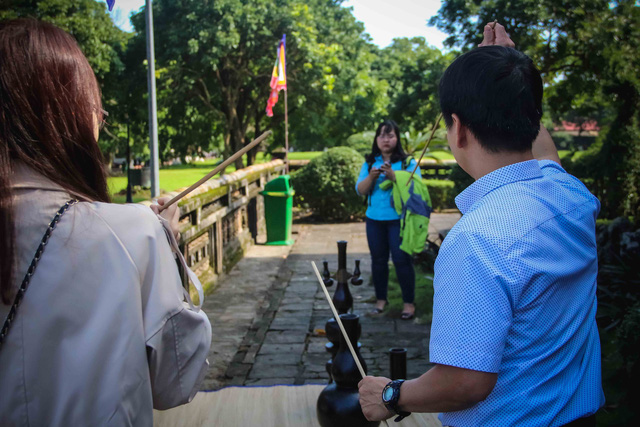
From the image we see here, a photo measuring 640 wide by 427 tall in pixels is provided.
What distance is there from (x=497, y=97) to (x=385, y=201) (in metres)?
4.22

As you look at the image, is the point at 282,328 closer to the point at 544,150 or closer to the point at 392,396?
the point at 544,150

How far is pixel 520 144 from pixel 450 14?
1022 cm

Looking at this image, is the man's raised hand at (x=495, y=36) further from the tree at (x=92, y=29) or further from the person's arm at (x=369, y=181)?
the tree at (x=92, y=29)

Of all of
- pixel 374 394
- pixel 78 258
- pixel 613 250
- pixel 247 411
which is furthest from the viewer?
pixel 613 250

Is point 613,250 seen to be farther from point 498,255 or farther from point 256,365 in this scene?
point 498,255

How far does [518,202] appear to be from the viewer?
145 centimetres

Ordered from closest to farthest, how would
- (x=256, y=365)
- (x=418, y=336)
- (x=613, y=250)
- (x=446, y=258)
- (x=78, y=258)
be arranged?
(x=78, y=258)
(x=446, y=258)
(x=256, y=365)
(x=418, y=336)
(x=613, y=250)

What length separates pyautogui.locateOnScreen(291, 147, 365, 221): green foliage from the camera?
12.9m

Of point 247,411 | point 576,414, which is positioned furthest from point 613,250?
point 576,414

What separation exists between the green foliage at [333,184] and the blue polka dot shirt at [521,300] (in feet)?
36.8

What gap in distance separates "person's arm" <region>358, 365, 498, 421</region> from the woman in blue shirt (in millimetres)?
4138

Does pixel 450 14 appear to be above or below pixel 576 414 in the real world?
above

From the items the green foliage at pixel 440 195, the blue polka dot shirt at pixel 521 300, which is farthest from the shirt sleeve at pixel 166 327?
the green foliage at pixel 440 195

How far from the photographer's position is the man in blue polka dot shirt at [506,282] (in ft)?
4.47
